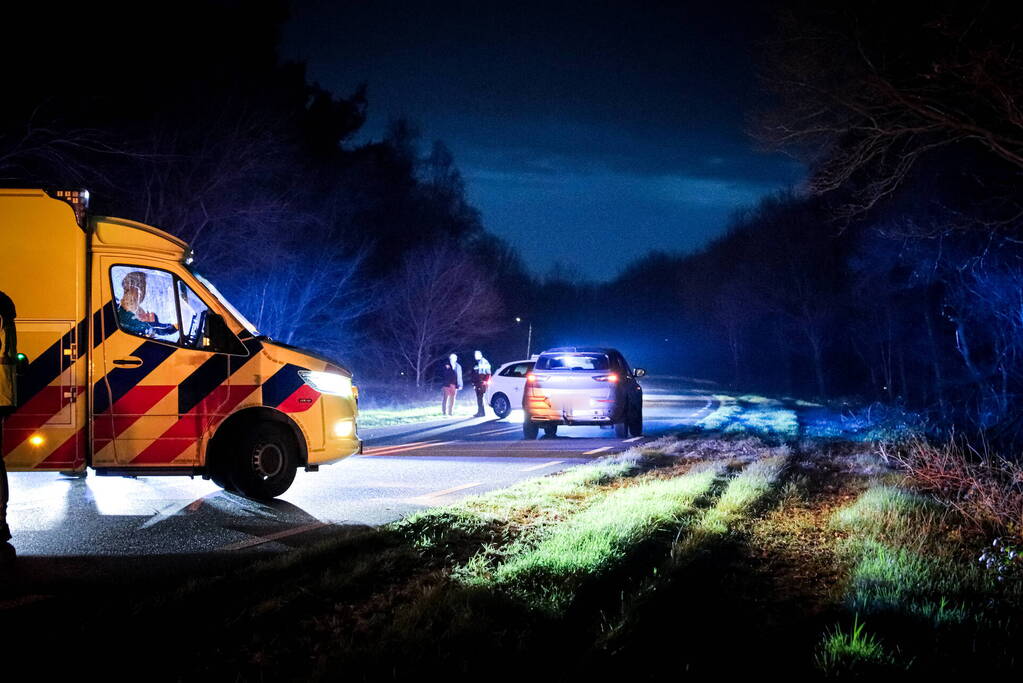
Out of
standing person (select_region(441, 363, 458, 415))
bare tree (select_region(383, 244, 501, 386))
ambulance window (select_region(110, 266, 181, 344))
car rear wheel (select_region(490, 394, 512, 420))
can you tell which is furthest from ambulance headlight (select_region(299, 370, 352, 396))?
bare tree (select_region(383, 244, 501, 386))

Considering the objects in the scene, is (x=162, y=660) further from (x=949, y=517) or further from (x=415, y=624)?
(x=949, y=517)

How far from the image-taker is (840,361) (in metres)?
59.3

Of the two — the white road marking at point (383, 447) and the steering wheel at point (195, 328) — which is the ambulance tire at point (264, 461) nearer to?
the steering wheel at point (195, 328)

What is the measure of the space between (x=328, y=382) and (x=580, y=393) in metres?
7.77

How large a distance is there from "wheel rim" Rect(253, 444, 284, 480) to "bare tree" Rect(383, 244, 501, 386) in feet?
119

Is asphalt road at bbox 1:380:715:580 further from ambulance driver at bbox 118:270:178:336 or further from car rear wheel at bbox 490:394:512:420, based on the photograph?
car rear wheel at bbox 490:394:512:420

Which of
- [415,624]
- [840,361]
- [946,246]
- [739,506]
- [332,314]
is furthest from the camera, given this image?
[840,361]

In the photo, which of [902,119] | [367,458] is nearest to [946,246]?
[902,119]

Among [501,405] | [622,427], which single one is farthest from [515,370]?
[622,427]

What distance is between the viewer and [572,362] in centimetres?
1777

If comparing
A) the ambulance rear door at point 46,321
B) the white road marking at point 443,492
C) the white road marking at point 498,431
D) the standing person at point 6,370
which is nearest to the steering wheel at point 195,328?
the ambulance rear door at point 46,321

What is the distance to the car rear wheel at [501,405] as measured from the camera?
1016 inches

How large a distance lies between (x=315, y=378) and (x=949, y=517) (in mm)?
6322

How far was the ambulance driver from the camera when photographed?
905cm
